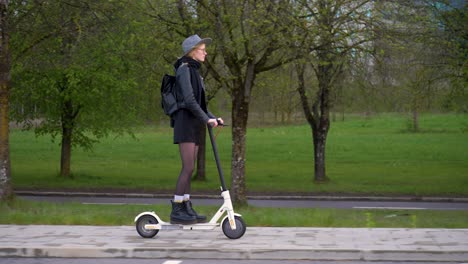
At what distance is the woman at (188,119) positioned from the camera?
315 inches

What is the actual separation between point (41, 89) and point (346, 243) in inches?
808

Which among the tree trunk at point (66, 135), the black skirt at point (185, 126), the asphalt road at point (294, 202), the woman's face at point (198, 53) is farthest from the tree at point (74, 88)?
the black skirt at point (185, 126)

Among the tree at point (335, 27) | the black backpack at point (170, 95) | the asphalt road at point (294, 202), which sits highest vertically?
the tree at point (335, 27)

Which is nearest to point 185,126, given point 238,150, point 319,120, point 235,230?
point 235,230

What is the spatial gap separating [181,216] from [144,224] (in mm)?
391

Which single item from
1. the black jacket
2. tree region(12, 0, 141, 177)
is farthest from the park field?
the black jacket

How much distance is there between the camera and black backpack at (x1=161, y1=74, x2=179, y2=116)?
26.7ft

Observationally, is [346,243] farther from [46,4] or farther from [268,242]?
[46,4]

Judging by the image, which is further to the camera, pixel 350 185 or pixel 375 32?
pixel 350 185

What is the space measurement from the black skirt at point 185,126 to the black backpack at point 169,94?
0.26 feet

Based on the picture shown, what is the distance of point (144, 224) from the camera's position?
26.4 feet

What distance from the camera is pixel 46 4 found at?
15.3 metres

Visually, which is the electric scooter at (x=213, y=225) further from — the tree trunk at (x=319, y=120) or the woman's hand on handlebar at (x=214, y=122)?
the tree trunk at (x=319, y=120)

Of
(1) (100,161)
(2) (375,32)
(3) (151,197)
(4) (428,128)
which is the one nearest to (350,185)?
(3) (151,197)
